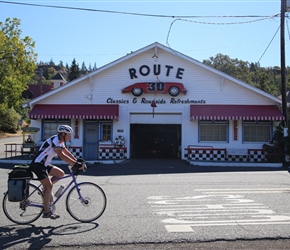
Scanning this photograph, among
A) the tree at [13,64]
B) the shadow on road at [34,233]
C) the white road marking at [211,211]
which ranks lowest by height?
the shadow on road at [34,233]

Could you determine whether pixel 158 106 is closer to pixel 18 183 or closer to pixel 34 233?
pixel 18 183

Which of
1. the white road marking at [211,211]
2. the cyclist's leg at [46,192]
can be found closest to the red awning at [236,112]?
the white road marking at [211,211]

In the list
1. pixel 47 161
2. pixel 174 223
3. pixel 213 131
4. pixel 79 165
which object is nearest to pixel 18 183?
pixel 47 161

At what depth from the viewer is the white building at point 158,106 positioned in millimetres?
20766

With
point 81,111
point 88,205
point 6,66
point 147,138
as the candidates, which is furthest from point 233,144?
point 6,66

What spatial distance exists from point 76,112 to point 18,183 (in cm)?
1438

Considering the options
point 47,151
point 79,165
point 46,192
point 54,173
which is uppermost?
point 47,151

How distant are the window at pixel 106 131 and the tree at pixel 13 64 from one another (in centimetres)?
1919

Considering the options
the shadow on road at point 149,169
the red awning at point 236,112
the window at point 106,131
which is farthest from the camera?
the window at point 106,131

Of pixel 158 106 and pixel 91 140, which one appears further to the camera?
pixel 91 140

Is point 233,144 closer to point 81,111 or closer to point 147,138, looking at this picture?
point 147,138

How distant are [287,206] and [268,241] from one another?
2722 millimetres

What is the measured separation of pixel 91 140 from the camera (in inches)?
845

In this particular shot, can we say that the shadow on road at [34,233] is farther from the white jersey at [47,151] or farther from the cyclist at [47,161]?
the white jersey at [47,151]
